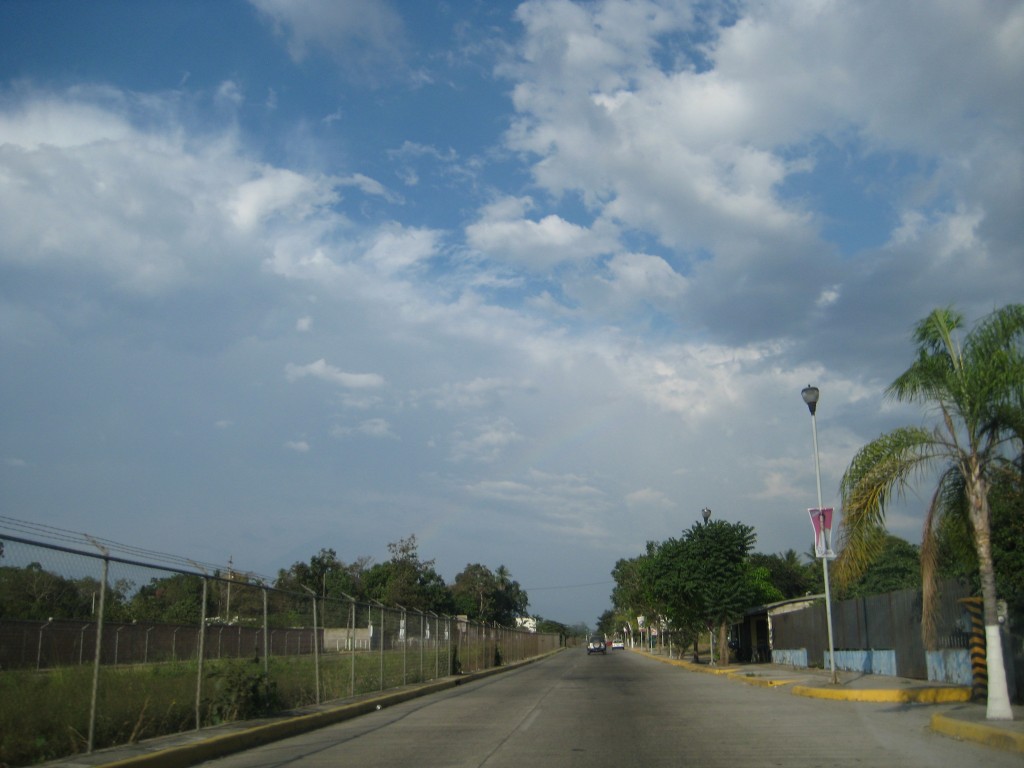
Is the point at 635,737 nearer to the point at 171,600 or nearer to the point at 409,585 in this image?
the point at 171,600

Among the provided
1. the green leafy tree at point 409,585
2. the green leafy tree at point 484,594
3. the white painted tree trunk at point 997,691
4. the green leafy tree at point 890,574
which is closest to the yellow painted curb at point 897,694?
the white painted tree trunk at point 997,691

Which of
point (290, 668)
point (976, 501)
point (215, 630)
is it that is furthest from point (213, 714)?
point (976, 501)

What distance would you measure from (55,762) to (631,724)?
8693 mm

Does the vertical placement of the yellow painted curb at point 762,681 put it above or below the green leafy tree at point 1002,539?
below

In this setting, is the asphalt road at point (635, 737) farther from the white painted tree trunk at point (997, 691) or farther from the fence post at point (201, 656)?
the fence post at point (201, 656)

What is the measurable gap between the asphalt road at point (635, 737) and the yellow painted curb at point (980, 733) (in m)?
0.18

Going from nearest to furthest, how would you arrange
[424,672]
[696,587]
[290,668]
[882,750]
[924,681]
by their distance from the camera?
[882,750] → [290,668] → [924,681] → [424,672] → [696,587]

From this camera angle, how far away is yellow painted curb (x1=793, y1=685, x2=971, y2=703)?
57.0 feet

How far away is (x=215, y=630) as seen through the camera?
49.8 feet

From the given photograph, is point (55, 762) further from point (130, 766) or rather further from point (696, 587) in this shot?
point (696, 587)

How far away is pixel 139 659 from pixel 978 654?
14.1m

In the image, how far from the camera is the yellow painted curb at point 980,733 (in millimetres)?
10966

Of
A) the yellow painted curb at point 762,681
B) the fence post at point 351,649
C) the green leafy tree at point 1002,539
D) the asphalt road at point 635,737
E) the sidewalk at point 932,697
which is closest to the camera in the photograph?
the asphalt road at point 635,737

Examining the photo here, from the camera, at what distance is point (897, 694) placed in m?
18.0
